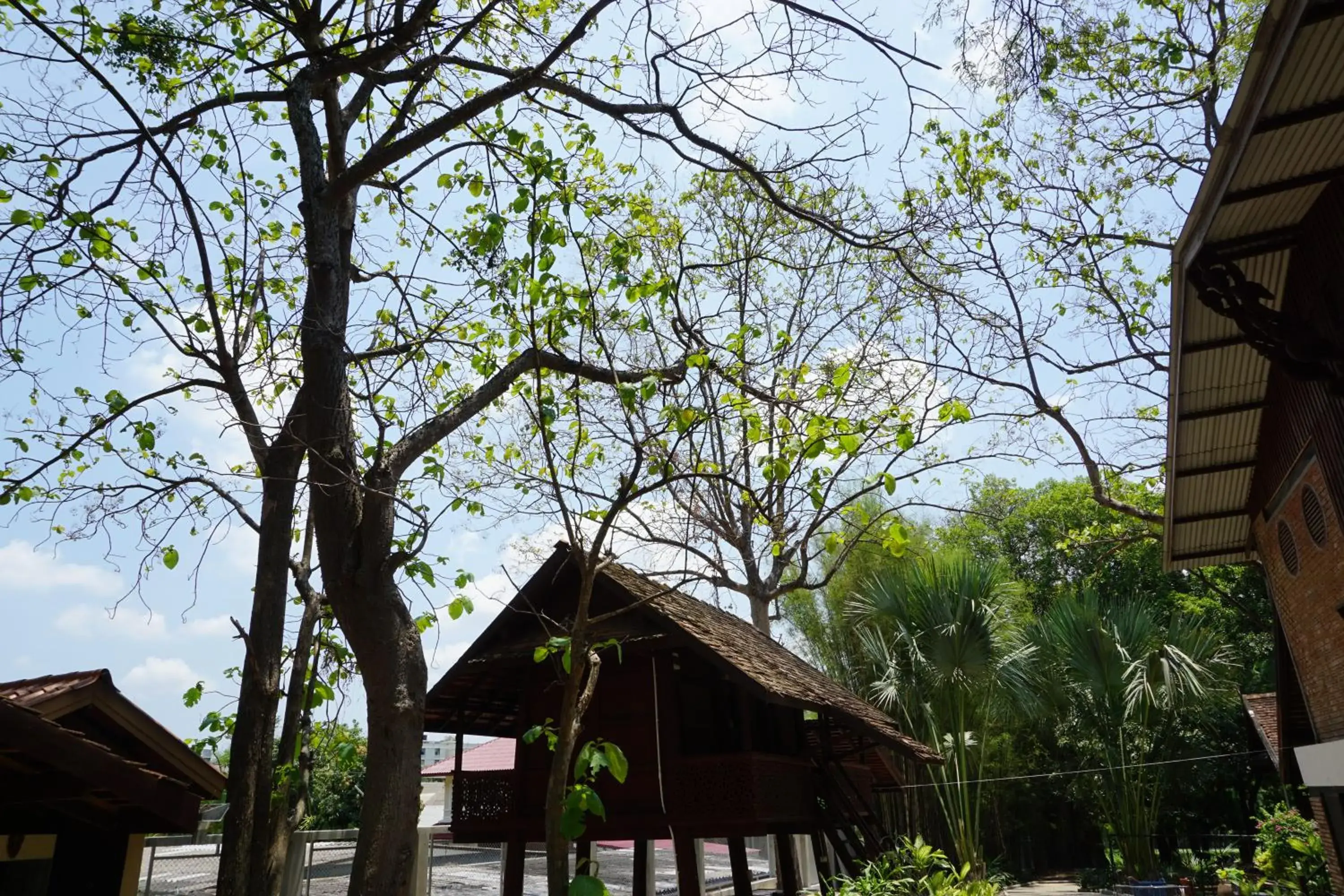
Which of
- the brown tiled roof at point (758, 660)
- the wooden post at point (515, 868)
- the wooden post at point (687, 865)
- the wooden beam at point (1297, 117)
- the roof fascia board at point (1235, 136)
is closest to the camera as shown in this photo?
the roof fascia board at point (1235, 136)

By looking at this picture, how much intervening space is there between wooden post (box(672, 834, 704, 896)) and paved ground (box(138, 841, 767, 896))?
349 centimetres

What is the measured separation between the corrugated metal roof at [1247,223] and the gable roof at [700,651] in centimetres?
414

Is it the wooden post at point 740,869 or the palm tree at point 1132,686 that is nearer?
the wooden post at point 740,869

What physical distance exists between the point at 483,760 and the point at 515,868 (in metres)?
12.5

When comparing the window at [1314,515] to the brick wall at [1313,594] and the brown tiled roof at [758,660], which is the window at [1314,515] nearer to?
the brick wall at [1313,594]

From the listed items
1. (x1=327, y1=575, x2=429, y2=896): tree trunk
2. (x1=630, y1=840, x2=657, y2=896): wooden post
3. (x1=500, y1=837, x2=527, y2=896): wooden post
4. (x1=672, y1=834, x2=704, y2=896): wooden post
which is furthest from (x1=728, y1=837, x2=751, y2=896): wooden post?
(x1=327, y1=575, x2=429, y2=896): tree trunk

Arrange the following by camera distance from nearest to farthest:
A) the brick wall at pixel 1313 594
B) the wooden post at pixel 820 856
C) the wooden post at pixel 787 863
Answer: the brick wall at pixel 1313 594, the wooden post at pixel 820 856, the wooden post at pixel 787 863

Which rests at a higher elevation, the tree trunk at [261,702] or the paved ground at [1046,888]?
the tree trunk at [261,702]

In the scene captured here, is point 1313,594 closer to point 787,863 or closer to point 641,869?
point 787,863

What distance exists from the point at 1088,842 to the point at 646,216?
2689 centimetres

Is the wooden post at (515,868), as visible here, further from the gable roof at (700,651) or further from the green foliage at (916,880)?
the green foliage at (916,880)

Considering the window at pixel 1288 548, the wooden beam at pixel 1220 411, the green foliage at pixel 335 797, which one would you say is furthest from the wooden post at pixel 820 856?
the green foliage at pixel 335 797

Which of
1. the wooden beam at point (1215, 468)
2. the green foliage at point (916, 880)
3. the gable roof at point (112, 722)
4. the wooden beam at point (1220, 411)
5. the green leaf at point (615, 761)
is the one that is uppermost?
the wooden beam at point (1220, 411)

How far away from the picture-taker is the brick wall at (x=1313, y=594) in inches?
292
